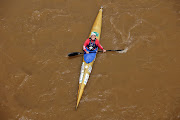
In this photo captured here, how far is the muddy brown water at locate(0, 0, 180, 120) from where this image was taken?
13.3 feet

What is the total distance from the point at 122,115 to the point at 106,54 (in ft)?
5.95

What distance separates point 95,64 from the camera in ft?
15.4

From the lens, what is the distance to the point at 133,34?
5316mm

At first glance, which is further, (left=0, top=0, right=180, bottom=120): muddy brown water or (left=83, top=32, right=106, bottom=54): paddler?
(left=83, top=32, right=106, bottom=54): paddler

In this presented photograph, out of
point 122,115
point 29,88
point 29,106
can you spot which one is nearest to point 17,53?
point 29,88

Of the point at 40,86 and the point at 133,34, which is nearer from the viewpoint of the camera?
the point at 40,86

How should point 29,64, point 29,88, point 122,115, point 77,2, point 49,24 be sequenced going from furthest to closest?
point 77,2, point 49,24, point 29,64, point 29,88, point 122,115

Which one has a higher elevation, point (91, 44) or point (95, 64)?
point (91, 44)

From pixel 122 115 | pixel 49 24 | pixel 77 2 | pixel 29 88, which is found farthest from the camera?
pixel 77 2

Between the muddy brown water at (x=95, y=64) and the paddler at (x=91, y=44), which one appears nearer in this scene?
the muddy brown water at (x=95, y=64)

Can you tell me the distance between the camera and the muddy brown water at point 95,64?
405 cm

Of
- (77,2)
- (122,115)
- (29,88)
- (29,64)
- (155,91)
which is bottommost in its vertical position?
(122,115)

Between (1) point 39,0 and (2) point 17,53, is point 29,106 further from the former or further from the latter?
(1) point 39,0

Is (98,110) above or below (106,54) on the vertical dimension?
below
